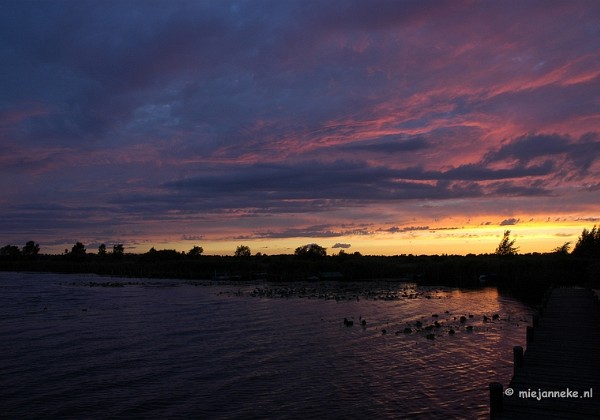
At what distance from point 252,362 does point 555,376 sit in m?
14.4

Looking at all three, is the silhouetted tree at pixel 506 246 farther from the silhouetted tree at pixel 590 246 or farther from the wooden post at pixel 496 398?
the wooden post at pixel 496 398

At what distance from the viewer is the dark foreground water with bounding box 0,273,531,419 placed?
60.2ft

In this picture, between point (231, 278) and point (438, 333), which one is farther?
point (231, 278)

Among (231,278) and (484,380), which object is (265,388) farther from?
(231,278)

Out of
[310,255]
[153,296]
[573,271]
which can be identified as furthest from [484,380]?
[310,255]

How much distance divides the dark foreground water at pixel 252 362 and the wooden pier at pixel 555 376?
6.58 ft

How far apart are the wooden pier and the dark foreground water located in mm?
2006

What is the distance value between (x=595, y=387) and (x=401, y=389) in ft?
24.0

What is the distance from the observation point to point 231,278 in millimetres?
99250

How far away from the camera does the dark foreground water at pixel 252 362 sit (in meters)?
18.3

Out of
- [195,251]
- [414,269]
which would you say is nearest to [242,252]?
[195,251]

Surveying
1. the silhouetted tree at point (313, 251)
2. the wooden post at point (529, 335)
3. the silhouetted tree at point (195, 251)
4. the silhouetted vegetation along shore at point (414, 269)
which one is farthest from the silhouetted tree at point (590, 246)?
the silhouetted tree at point (195, 251)

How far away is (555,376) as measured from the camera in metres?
17.6

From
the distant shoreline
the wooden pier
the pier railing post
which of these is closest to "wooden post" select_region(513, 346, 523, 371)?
the wooden pier
